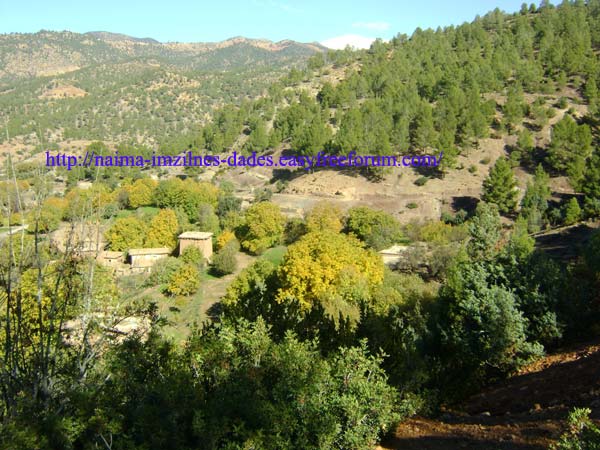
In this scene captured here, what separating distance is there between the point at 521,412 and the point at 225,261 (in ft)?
113

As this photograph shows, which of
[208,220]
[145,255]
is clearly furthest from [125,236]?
[208,220]

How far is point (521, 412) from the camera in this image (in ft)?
30.9

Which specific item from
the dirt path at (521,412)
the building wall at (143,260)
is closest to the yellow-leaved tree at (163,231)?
the building wall at (143,260)

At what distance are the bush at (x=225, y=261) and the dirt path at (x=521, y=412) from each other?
3216 cm

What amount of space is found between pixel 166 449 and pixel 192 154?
8094cm

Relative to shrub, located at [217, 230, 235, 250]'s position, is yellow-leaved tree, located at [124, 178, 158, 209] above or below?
above

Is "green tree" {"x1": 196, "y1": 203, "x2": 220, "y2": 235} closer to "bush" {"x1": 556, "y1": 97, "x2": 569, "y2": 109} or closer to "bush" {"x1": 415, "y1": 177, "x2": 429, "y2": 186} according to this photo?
"bush" {"x1": 415, "y1": 177, "x2": 429, "y2": 186}

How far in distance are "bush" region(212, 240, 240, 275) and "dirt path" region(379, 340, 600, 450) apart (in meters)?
32.2

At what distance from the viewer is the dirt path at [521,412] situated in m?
7.59

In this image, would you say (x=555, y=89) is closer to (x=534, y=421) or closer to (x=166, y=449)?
(x=534, y=421)

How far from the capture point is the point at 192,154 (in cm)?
8294

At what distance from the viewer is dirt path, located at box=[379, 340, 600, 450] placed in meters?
7.59

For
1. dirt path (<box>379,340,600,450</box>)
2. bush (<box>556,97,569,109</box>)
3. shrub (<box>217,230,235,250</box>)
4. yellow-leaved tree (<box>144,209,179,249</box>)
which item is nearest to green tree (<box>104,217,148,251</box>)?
yellow-leaved tree (<box>144,209,179,249</box>)

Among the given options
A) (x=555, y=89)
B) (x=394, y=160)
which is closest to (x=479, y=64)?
(x=555, y=89)
